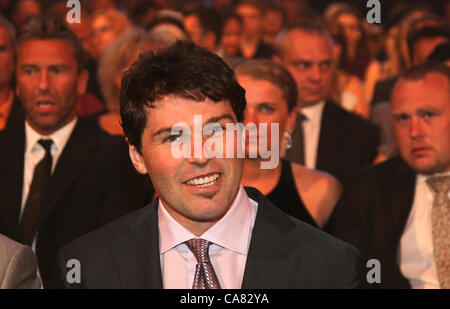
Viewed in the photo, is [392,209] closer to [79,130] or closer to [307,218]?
[307,218]

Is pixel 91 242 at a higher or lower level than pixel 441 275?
higher

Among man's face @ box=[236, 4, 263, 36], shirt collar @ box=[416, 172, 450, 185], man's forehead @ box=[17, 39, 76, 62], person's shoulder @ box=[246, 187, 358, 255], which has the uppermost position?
man's face @ box=[236, 4, 263, 36]

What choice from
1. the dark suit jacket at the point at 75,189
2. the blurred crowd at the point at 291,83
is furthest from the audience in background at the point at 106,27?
the dark suit jacket at the point at 75,189

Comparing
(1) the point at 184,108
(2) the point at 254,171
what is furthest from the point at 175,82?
(2) the point at 254,171

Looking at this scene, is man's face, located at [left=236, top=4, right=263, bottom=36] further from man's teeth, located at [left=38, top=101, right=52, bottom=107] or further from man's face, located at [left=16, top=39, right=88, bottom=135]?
man's teeth, located at [left=38, top=101, right=52, bottom=107]

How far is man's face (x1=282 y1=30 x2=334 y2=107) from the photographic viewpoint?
5066 mm

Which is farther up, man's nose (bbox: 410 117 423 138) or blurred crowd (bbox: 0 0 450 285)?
blurred crowd (bbox: 0 0 450 285)

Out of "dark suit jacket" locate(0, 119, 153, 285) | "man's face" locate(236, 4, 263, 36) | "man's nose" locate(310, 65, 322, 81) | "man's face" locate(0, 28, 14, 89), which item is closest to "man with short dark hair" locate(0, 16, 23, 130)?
"man's face" locate(0, 28, 14, 89)

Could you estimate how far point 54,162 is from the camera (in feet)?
12.1

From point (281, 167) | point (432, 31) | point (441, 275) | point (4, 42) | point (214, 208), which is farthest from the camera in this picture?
point (432, 31)

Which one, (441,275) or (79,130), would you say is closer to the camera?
(441,275)
